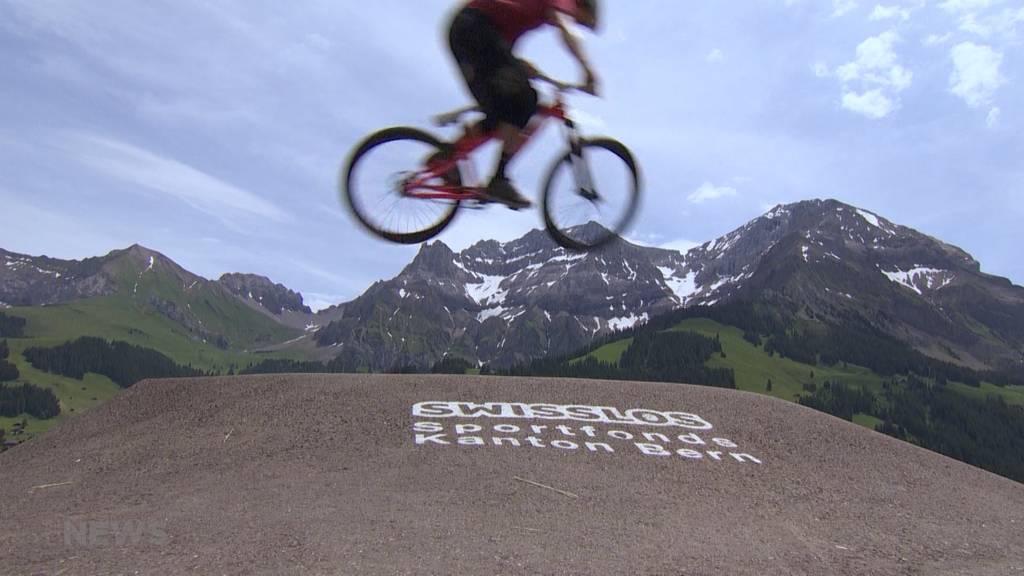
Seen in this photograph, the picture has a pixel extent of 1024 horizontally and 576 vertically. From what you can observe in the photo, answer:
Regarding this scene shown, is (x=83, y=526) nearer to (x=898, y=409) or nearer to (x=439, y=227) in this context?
(x=439, y=227)

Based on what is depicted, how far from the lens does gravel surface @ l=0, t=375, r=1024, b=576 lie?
13.1 metres

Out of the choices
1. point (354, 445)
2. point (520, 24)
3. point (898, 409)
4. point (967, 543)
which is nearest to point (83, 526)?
point (354, 445)

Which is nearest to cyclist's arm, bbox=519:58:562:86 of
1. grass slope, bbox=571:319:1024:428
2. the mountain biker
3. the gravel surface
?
the mountain biker

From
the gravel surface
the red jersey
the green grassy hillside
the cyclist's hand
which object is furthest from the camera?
the green grassy hillside

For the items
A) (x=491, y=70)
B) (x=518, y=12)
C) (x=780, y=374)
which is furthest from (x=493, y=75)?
(x=780, y=374)

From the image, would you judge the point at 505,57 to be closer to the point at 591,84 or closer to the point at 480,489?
the point at 591,84

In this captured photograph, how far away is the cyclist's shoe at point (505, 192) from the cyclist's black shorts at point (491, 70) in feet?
2.01

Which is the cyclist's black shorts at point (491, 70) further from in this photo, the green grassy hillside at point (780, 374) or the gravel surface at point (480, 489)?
the green grassy hillside at point (780, 374)

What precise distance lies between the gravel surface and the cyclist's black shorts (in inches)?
333

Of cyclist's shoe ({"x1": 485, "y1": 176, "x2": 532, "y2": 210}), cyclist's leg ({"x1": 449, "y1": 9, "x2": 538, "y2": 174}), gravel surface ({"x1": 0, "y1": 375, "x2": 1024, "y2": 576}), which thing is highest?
cyclist's leg ({"x1": 449, "y1": 9, "x2": 538, "y2": 174})

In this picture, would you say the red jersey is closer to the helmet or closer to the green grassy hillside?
the helmet

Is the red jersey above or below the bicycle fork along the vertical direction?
above

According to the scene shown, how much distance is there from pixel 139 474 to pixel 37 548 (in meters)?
6.62

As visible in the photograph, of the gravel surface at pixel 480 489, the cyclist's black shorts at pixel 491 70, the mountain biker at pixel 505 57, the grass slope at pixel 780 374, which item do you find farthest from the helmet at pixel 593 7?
the grass slope at pixel 780 374
